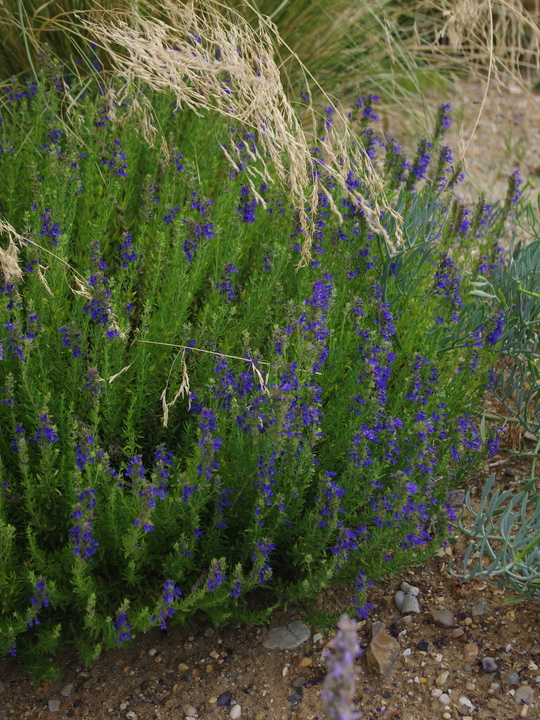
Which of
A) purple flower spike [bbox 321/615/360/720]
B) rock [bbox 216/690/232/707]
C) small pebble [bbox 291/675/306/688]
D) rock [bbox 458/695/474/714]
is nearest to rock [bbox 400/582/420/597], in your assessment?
rock [bbox 458/695/474/714]

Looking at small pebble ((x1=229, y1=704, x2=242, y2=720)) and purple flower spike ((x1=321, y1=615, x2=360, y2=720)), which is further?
small pebble ((x1=229, y1=704, x2=242, y2=720))

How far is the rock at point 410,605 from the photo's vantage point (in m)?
2.76

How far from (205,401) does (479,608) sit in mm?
1284

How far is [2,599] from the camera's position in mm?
2414

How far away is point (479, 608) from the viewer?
2.77 meters

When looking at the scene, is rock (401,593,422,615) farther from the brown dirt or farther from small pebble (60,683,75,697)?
small pebble (60,683,75,697)

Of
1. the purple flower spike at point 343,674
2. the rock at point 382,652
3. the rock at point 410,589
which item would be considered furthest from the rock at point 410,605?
the purple flower spike at point 343,674

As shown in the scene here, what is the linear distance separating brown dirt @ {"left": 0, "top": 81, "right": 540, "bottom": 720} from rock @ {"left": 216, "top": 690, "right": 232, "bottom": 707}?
0.05 feet

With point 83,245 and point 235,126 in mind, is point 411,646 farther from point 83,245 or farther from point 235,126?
point 235,126

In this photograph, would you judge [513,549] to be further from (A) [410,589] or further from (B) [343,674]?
(B) [343,674]

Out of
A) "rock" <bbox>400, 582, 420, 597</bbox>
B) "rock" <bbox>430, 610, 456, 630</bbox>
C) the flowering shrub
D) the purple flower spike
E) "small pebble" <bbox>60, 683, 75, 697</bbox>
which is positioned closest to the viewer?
the purple flower spike

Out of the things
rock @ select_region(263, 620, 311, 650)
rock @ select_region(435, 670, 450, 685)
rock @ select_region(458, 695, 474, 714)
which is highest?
rock @ select_region(435, 670, 450, 685)

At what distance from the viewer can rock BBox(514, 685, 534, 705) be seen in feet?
7.93

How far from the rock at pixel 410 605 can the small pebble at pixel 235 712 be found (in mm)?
725
